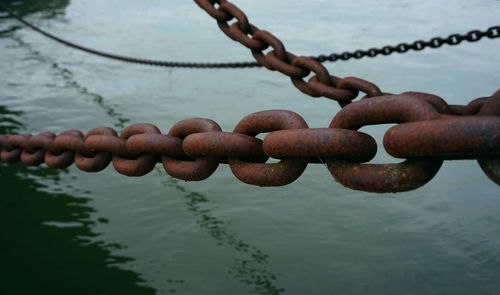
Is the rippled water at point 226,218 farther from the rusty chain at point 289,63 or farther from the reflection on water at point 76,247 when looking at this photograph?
the rusty chain at point 289,63

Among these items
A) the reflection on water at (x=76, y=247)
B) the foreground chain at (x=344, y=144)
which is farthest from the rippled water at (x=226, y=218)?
the foreground chain at (x=344, y=144)

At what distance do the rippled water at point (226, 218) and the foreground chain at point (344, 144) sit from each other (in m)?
1.69

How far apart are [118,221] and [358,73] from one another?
13.4ft

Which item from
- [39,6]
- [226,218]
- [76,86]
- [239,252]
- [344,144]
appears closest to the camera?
[344,144]

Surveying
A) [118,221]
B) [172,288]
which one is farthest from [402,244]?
[118,221]

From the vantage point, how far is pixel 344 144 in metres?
0.98

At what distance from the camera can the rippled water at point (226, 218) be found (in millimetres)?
2934

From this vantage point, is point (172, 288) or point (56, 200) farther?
point (56, 200)

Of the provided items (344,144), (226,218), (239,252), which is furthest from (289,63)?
(226,218)

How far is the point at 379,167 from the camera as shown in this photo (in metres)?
0.97

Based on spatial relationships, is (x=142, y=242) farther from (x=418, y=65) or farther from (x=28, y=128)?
(x=418, y=65)

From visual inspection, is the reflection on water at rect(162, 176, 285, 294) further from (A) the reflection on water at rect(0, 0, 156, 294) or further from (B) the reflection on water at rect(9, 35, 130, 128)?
(B) the reflection on water at rect(9, 35, 130, 128)

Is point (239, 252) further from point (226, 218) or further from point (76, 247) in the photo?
point (76, 247)

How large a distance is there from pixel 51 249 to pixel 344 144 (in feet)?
9.10
